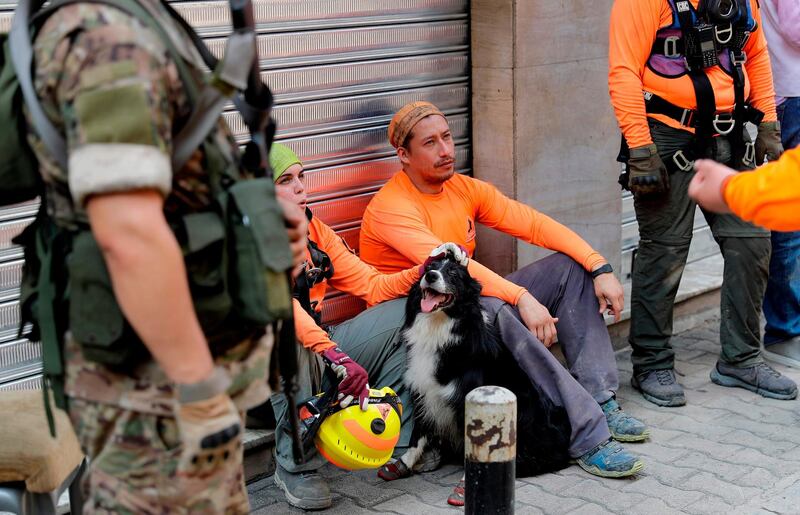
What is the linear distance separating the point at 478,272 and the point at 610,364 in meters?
0.76

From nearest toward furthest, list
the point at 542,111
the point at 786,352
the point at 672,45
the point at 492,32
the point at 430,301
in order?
the point at 430,301 < the point at 672,45 < the point at 492,32 < the point at 542,111 < the point at 786,352

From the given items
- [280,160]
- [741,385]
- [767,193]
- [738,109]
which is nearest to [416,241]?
[280,160]

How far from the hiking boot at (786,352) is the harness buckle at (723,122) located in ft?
4.72

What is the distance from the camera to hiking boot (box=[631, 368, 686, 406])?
541 cm

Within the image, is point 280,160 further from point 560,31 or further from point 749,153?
point 749,153

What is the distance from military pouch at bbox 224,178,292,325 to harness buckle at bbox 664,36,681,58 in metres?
3.29

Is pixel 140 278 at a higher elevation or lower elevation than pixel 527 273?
higher

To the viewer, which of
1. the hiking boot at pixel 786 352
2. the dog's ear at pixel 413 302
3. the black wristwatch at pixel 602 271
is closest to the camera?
the dog's ear at pixel 413 302

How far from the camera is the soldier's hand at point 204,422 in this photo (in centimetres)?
222

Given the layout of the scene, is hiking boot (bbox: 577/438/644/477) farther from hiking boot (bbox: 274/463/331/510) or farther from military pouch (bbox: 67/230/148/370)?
military pouch (bbox: 67/230/148/370)

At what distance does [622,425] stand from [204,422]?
3093 millimetres

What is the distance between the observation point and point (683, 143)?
5.27 m

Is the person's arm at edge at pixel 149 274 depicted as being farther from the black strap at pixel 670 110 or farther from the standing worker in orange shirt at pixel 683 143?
the black strap at pixel 670 110

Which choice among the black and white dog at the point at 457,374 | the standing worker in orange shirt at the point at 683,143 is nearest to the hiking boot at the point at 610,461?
the black and white dog at the point at 457,374
